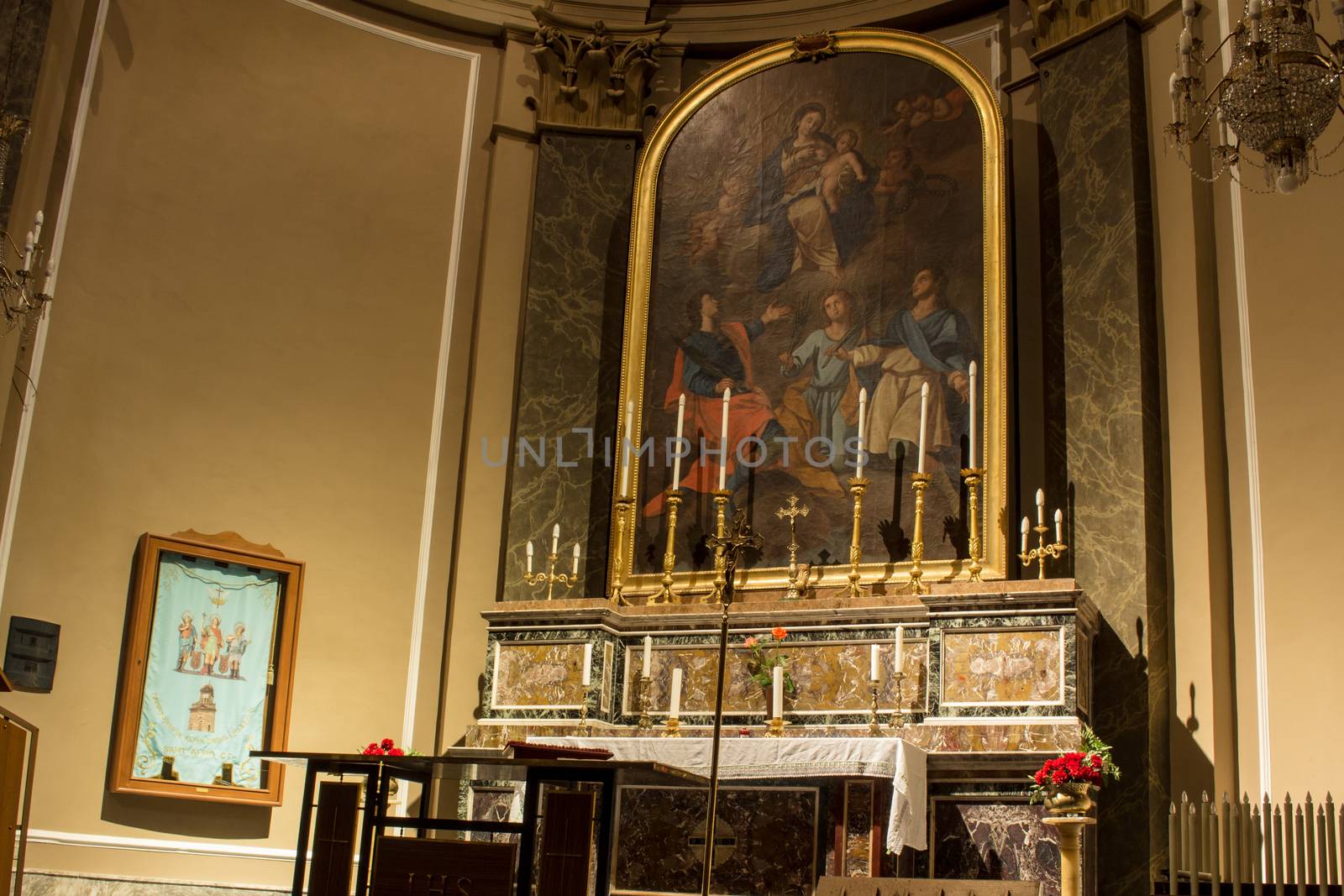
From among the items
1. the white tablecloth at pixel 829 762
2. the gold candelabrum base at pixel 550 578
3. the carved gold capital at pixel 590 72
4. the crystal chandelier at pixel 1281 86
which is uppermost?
the carved gold capital at pixel 590 72

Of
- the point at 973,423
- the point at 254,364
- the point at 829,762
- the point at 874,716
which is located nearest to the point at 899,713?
the point at 874,716

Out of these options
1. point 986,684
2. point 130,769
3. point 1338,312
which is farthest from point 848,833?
point 130,769

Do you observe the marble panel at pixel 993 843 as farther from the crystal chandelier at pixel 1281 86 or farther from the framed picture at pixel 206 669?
the framed picture at pixel 206 669

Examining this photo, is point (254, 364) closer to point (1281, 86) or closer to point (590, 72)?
point (590, 72)

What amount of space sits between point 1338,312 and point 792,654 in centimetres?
372

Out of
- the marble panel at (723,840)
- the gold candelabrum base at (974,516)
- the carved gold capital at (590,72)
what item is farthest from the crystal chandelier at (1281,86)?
the carved gold capital at (590,72)

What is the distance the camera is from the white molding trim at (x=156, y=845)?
870 centimetres

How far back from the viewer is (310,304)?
10.6 meters

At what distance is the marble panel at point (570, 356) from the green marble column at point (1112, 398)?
10.8ft

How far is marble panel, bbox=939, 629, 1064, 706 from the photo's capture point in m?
7.72

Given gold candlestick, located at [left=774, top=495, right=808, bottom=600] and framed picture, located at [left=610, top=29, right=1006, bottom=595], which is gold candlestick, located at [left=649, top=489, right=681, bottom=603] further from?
gold candlestick, located at [left=774, top=495, right=808, bottom=600]

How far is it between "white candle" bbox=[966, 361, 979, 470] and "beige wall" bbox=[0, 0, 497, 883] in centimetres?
391

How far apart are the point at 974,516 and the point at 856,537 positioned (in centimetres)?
77

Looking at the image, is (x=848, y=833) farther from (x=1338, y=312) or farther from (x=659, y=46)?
(x=659, y=46)
